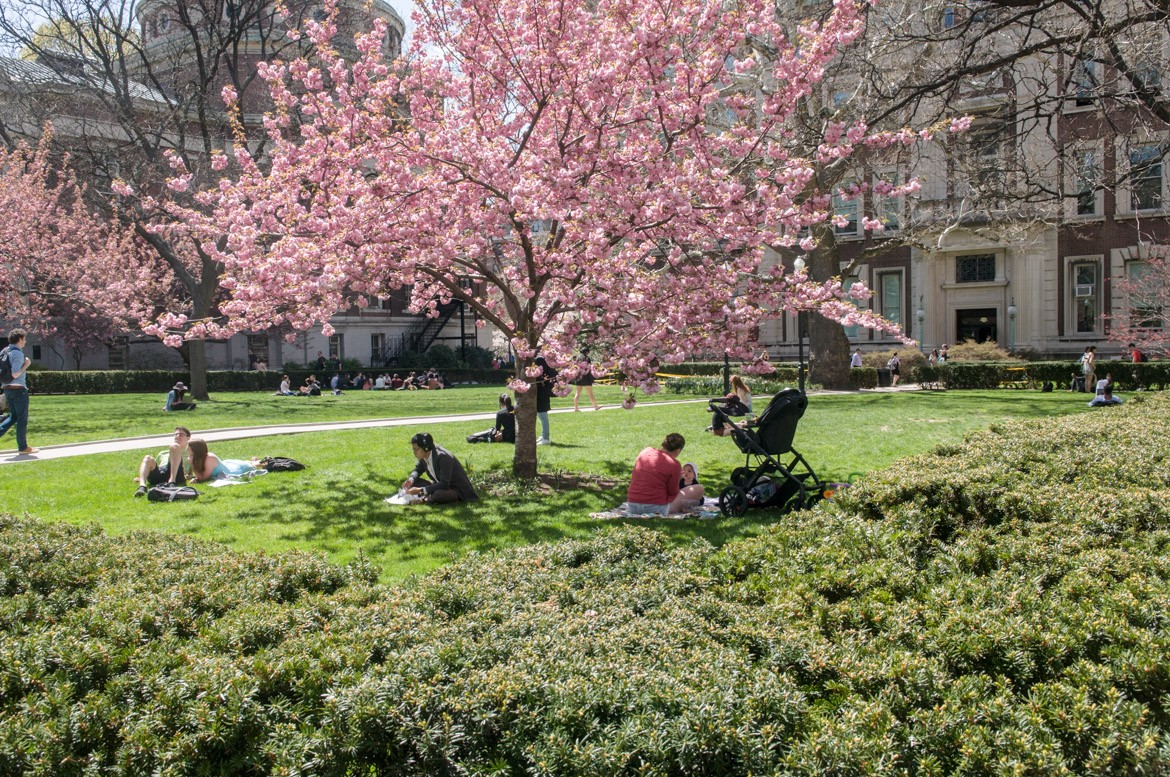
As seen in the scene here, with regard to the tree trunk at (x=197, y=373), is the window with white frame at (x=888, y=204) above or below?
above

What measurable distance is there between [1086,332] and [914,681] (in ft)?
131

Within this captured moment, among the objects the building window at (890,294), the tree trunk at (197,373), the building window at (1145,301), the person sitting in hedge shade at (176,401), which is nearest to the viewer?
the person sitting in hedge shade at (176,401)

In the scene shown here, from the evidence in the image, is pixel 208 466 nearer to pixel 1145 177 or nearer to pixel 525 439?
pixel 525 439

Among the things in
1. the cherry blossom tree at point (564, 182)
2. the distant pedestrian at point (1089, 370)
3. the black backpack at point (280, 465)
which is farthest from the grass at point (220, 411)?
the distant pedestrian at point (1089, 370)

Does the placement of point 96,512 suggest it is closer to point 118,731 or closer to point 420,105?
point 420,105

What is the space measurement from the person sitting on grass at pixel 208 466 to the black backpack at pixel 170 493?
0.86 m

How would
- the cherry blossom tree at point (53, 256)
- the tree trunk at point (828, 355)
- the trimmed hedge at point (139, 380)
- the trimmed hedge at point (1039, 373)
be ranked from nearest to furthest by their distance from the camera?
the cherry blossom tree at point (53, 256), the trimmed hedge at point (1039, 373), the tree trunk at point (828, 355), the trimmed hedge at point (139, 380)

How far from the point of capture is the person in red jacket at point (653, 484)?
8.81 metres

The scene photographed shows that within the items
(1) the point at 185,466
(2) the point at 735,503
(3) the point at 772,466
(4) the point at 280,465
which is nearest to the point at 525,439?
(2) the point at 735,503

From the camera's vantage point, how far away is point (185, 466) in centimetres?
1134

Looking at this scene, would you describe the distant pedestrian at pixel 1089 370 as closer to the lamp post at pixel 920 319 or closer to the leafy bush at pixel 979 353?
the leafy bush at pixel 979 353

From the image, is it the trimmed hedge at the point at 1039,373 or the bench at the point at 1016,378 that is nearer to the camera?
the trimmed hedge at the point at 1039,373

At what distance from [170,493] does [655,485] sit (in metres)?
5.64

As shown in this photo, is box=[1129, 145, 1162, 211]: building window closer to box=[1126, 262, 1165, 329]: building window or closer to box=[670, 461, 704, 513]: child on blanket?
box=[1126, 262, 1165, 329]: building window
